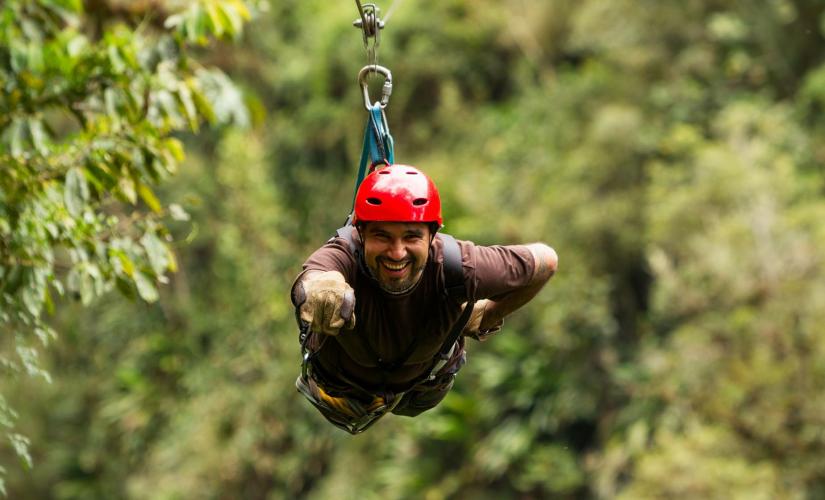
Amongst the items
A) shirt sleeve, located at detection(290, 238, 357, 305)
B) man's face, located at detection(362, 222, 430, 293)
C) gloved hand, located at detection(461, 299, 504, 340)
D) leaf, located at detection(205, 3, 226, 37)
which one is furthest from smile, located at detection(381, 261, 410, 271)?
leaf, located at detection(205, 3, 226, 37)

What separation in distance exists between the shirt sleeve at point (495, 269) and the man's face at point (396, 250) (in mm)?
174

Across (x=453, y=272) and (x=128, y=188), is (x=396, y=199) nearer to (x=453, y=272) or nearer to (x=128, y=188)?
(x=453, y=272)

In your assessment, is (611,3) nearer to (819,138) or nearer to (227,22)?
(819,138)

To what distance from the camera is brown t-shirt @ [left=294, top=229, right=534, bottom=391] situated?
3.73 metres

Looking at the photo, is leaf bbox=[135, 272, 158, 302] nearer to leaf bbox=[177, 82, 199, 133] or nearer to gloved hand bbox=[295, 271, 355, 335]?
leaf bbox=[177, 82, 199, 133]

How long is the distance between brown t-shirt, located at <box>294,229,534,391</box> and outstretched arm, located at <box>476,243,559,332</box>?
0.12 feet

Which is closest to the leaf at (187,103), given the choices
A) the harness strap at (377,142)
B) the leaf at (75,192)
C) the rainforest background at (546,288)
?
the leaf at (75,192)

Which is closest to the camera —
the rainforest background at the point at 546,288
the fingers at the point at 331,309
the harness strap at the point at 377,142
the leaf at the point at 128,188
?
the fingers at the point at 331,309

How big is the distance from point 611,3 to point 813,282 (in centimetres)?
609

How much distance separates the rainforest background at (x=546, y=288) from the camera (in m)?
13.2

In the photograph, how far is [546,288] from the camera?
15727 millimetres

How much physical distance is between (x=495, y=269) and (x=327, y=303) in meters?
0.64

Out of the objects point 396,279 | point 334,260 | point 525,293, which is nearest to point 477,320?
point 525,293

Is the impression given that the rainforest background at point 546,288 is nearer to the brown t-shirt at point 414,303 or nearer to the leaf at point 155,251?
the leaf at point 155,251
